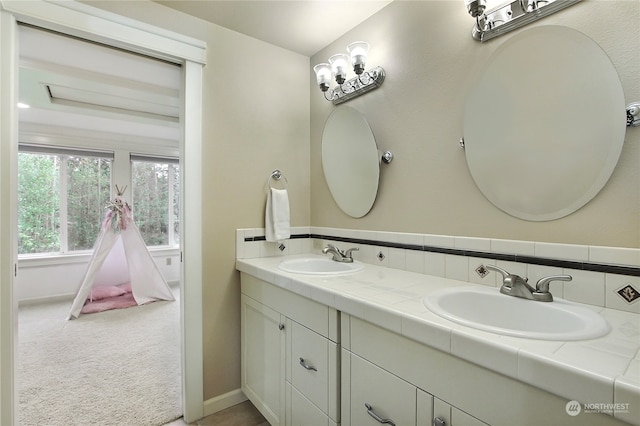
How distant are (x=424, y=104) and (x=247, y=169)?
1.16 metres

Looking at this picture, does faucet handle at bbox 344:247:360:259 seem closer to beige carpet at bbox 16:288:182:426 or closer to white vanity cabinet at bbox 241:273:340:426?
white vanity cabinet at bbox 241:273:340:426

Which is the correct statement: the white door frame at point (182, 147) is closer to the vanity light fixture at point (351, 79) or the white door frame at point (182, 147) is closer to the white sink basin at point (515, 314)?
the vanity light fixture at point (351, 79)

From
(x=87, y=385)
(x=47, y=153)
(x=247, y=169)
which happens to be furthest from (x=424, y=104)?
(x=47, y=153)

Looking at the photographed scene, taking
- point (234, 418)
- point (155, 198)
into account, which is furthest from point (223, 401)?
point (155, 198)

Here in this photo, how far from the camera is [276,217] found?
201cm

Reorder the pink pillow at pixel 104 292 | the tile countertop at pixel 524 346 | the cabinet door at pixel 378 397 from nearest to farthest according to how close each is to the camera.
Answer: the tile countertop at pixel 524 346 < the cabinet door at pixel 378 397 < the pink pillow at pixel 104 292

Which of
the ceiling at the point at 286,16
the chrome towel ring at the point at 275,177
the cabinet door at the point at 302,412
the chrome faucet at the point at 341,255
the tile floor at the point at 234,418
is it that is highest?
the ceiling at the point at 286,16

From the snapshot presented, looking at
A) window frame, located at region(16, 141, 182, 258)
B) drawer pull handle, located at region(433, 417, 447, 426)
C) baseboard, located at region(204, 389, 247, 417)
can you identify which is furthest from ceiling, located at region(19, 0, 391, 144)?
baseboard, located at region(204, 389, 247, 417)

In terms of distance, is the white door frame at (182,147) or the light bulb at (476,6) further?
the white door frame at (182,147)

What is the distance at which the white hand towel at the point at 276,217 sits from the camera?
78.7 inches

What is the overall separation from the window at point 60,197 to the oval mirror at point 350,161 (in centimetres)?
365

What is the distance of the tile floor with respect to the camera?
1.70 meters

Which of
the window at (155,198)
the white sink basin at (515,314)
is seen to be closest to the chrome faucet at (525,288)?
the white sink basin at (515,314)

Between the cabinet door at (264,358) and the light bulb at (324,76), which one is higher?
the light bulb at (324,76)
